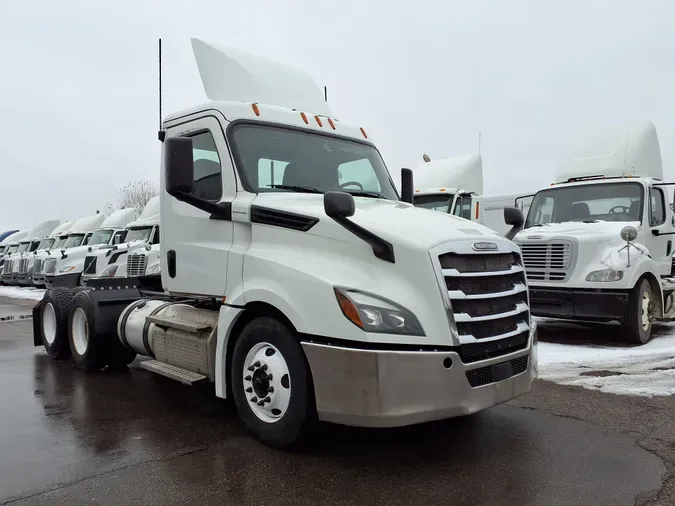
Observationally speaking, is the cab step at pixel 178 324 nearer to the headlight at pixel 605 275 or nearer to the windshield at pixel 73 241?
the headlight at pixel 605 275

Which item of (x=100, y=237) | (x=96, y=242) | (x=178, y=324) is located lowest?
(x=178, y=324)

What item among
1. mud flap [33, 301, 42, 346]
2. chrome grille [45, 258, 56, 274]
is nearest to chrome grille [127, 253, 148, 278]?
mud flap [33, 301, 42, 346]

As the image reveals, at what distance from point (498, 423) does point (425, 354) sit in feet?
5.53

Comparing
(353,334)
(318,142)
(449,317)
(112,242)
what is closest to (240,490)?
(353,334)

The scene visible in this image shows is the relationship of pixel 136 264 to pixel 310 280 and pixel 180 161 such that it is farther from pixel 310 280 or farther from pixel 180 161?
pixel 310 280

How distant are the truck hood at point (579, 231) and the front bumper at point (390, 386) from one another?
572 cm

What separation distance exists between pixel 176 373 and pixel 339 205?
90.8 inches

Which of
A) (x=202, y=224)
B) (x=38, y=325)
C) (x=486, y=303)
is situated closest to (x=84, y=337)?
(x=38, y=325)

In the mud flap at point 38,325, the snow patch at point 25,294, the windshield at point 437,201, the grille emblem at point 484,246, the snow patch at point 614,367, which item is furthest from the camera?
the snow patch at point 25,294

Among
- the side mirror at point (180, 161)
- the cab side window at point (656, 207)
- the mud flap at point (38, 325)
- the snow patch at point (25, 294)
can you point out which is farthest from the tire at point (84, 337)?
the snow patch at point (25, 294)

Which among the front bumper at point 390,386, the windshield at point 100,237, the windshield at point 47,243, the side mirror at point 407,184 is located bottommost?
the front bumper at point 390,386

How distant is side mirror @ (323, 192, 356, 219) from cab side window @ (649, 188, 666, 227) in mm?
7230

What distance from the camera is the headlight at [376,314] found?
3.68 m

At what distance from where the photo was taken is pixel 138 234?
59.8 feet
